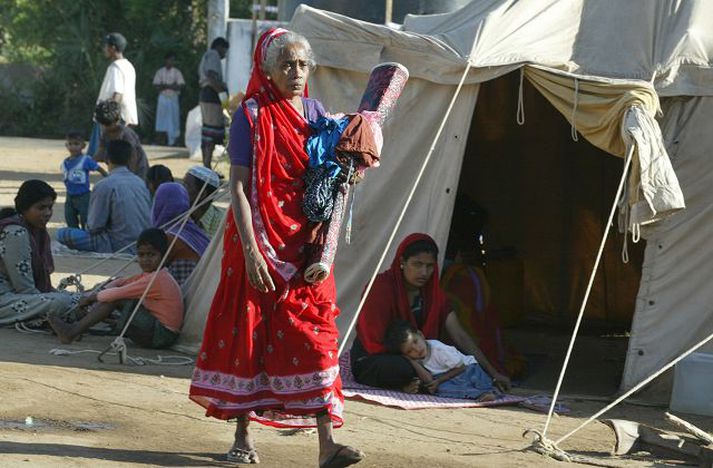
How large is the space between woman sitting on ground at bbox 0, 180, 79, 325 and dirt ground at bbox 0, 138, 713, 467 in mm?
487

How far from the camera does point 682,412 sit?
682cm

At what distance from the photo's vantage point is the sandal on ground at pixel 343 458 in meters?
4.86

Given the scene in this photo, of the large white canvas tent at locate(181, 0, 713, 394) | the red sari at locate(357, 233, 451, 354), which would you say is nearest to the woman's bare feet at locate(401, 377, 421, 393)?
the red sari at locate(357, 233, 451, 354)

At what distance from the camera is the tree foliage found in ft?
91.1

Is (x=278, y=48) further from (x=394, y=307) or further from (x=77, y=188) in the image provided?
(x=77, y=188)

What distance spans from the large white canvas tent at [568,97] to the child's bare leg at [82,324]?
135 cm

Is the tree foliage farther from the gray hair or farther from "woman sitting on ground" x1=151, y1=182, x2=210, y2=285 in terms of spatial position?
the gray hair

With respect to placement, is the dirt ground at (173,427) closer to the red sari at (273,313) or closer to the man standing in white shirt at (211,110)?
the red sari at (273,313)

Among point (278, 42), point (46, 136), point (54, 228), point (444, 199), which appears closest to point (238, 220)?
point (278, 42)

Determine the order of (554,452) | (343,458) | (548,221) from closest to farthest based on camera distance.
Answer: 1. (343,458)
2. (554,452)
3. (548,221)

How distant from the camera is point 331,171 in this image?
16.9 feet

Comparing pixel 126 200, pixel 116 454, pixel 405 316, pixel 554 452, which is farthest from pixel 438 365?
pixel 126 200

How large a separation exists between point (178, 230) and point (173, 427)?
2568 mm

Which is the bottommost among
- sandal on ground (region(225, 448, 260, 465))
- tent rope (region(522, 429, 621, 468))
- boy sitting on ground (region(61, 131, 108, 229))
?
sandal on ground (region(225, 448, 260, 465))
